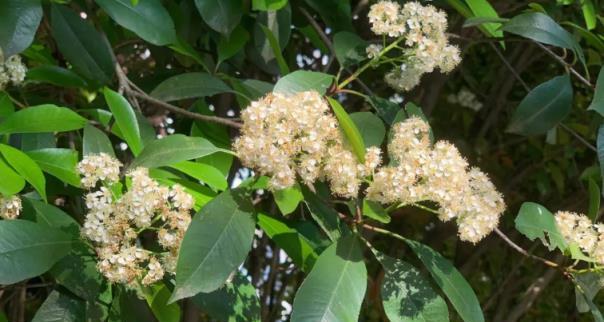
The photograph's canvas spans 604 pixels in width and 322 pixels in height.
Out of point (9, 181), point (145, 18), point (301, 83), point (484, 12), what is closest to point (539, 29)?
point (484, 12)

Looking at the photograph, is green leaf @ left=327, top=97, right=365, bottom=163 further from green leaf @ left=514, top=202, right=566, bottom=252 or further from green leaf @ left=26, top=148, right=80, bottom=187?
green leaf @ left=26, top=148, right=80, bottom=187

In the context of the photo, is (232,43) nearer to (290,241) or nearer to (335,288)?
(290,241)

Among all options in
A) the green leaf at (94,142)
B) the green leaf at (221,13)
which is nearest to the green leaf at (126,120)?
the green leaf at (94,142)

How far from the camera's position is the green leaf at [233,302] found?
118cm

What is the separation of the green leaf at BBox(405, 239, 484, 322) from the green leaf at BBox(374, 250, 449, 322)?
2 centimetres

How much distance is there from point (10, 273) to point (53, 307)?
0.37ft

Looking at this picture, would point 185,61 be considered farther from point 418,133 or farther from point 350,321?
point 350,321

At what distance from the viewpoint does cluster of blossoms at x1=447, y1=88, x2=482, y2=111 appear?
2900 millimetres

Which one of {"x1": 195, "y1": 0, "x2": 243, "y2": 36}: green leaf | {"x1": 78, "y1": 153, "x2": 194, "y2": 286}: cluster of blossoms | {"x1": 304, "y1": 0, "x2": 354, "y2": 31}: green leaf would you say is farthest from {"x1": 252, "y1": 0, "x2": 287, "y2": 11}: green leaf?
{"x1": 78, "y1": 153, "x2": 194, "y2": 286}: cluster of blossoms

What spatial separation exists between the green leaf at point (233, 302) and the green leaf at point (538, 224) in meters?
0.39

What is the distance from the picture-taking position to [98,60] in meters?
1.45

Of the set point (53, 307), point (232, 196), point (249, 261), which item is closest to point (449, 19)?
point (249, 261)

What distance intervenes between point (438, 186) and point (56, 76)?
720 mm

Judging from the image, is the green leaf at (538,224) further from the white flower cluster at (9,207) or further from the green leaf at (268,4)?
the white flower cluster at (9,207)
